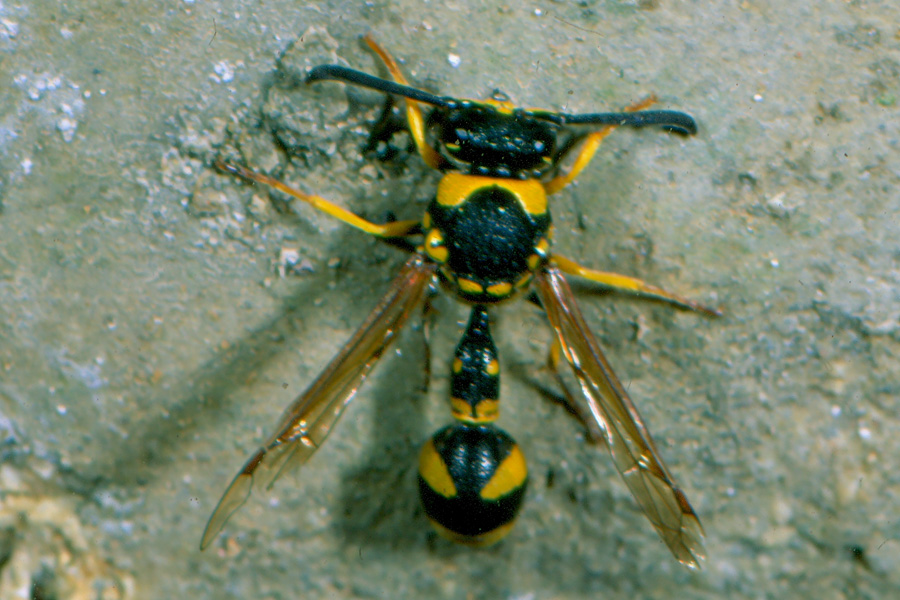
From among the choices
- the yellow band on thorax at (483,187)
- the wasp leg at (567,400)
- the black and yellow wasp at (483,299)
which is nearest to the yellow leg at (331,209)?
the black and yellow wasp at (483,299)

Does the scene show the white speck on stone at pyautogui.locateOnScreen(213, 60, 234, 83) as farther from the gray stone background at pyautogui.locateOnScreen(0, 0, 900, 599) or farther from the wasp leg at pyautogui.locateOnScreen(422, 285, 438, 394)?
the wasp leg at pyautogui.locateOnScreen(422, 285, 438, 394)

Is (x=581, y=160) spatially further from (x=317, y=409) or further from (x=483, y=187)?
(x=317, y=409)

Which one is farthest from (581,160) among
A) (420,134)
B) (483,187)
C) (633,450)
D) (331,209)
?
(633,450)

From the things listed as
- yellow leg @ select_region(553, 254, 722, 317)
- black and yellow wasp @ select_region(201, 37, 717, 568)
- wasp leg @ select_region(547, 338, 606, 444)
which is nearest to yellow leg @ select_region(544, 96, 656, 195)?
black and yellow wasp @ select_region(201, 37, 717, 568)

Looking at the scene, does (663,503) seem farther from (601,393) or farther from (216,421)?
(216,421)

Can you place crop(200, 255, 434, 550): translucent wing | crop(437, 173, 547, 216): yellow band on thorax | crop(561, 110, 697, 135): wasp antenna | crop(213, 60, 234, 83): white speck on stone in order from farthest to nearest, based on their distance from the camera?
crop(213, 60, 234, 83): white speck on stone < crop(561, 110, 697, 135): wasp antenna < crop(437, 173, 547, 216): yellow band on thorax < crop(200, 255, 434, 550): translucent wing

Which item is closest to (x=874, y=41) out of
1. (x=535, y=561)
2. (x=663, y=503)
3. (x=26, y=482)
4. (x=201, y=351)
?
(x=663, y=503)
